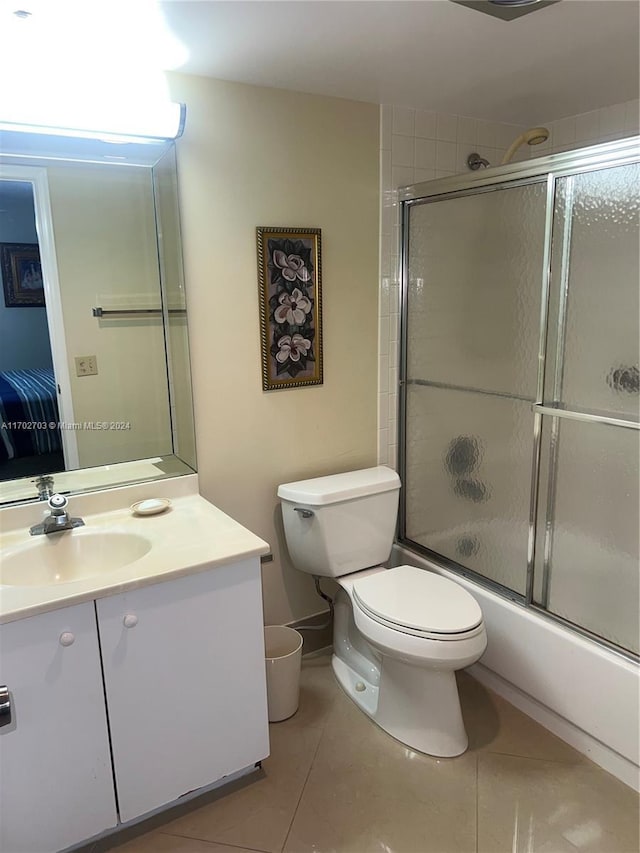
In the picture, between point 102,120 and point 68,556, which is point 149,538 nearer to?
point 68,556

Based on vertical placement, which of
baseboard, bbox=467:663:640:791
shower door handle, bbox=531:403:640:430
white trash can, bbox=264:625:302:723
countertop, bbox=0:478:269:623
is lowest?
baseboard, bbox=467:663:640:791

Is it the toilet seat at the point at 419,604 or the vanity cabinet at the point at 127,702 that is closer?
the vanity cabinet at the point at 127,702

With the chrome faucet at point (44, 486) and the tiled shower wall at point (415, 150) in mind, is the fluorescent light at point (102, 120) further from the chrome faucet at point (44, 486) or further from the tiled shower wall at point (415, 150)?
the chrome faucet at point (44, 486)

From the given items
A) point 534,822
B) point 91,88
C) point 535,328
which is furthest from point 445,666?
point 91,88

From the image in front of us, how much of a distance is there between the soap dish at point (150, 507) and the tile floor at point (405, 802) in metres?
0.86

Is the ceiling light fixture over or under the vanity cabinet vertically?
over

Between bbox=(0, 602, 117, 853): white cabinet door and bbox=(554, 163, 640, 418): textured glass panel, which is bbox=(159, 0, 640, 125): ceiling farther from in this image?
bbox=(0, 602, 117, 853): white cabinet door

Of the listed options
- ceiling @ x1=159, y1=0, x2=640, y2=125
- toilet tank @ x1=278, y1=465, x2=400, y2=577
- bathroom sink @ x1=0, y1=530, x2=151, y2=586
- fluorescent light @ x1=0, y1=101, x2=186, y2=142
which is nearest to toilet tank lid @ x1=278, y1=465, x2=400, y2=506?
toilet tank @ x1=278, y1=465, x2=400, y2=577

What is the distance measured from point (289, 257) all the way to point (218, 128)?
0.47 meters

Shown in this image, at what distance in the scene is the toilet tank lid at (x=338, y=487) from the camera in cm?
212

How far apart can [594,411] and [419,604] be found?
0.80 meters

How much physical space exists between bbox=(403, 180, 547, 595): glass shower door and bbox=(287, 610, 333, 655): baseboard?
0.51m

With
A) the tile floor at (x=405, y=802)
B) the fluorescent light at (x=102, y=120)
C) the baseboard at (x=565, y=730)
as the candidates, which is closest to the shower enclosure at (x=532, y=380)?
the baseboard at (x=565, y=730)

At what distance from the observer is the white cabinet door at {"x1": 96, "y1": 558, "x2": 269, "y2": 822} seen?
152cm
